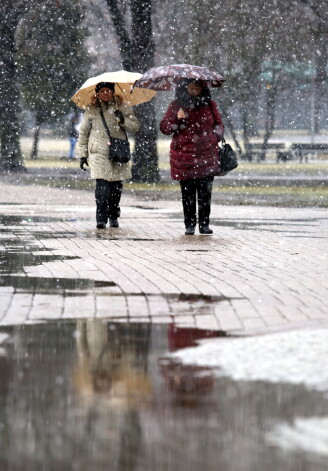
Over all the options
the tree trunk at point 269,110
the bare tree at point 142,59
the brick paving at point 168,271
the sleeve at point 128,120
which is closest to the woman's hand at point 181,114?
the sleeve at point 128,120

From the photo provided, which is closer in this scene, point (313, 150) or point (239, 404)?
point (239, 404)

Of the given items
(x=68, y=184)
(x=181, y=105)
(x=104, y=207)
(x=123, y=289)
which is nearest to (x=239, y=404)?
(x=123, y=289)

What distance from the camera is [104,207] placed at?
16.5m

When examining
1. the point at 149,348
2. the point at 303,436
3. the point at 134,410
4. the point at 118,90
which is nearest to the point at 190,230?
the point at 118,90

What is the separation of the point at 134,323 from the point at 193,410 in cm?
254

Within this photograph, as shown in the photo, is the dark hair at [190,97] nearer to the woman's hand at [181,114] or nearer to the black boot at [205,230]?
the woman's hand at [181,114]

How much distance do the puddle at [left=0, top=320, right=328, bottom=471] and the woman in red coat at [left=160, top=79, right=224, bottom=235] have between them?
7.65 m

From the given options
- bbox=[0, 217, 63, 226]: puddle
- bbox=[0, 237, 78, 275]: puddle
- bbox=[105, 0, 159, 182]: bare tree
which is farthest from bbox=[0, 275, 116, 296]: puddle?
bbox=[105, 0, 159, 182]: bare tree

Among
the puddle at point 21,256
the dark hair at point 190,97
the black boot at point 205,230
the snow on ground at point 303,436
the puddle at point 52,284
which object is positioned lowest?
the black boot at point 205,230

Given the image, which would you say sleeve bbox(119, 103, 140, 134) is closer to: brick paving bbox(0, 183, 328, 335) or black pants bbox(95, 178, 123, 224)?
black pants bbox(95, 178, 123, 224)

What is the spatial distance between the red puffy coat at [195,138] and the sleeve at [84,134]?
1.43 m

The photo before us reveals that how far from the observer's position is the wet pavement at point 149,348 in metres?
5.04

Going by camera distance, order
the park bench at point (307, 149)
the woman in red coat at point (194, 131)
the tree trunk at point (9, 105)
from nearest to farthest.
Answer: the woman in red coat at point (194, 131) < the tree trunk at point (9, 105) < the park bench at point (307, 149)

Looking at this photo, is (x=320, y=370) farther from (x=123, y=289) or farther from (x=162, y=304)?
(x=123, y=289)
